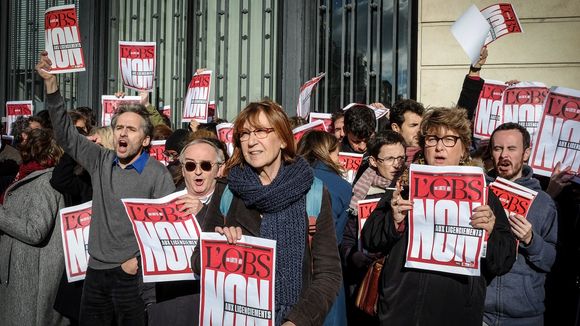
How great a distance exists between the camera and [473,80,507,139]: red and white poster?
6508mm

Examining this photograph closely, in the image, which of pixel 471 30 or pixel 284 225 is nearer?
pixel 284 225

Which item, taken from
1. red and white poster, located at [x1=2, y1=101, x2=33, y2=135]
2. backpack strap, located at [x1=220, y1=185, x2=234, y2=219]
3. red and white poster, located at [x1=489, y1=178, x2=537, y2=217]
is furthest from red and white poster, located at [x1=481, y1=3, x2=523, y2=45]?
red and white poster, located at [x1=2, y1=101, x2=33, y2=135]

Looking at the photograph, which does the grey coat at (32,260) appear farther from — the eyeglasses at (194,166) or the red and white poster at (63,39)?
the red and white poster at (63,39)

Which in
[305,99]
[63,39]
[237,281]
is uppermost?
[63,39]

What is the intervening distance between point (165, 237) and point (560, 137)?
2.93 m

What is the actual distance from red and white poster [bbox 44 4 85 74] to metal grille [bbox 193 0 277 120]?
3805mm

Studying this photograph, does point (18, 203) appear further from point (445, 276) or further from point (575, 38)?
point (575, 38)

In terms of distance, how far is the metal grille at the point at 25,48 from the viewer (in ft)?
44.5

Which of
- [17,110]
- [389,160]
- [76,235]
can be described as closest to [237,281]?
[389,160]

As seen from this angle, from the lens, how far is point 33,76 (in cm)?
1347

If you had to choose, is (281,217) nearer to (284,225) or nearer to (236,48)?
(284,225)

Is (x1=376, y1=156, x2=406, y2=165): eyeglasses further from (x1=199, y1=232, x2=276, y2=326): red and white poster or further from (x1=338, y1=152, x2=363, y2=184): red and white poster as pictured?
(x1=199, y1=232, x2=276, y2=326): red and white poster

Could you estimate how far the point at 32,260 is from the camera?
5941 mm

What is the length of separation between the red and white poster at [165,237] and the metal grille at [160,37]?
7.77 meters
